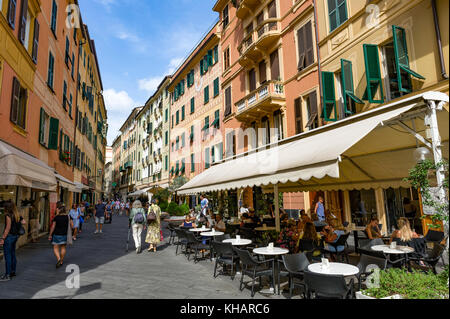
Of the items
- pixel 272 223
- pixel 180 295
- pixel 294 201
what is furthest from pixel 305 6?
pixel 180 295

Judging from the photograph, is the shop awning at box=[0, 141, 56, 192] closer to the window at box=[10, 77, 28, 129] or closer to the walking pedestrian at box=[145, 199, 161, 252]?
the window at box=[10, 77, 28, 129]

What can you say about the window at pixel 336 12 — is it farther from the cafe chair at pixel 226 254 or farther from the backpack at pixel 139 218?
the backpack at pixel 139 218

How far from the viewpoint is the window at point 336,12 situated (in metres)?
11.0

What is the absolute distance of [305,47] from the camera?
13336mm

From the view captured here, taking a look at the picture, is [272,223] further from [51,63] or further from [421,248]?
[51,63]

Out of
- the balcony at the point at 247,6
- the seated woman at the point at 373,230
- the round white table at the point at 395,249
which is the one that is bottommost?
the round white table at the point at 395,249

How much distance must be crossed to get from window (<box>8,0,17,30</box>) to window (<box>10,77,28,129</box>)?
1715 mm

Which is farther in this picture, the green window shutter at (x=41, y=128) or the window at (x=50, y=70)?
the window at (x=50, y=70)

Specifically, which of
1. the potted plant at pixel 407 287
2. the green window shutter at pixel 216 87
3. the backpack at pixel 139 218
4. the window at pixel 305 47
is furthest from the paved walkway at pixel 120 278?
the green window shutter at pixel 216 87

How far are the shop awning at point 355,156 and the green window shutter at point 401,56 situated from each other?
83.4 inches

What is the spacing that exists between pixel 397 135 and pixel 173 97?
2787 centimetres

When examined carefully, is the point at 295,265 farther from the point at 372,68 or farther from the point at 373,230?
the point at 372,68

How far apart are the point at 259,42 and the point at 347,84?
22.2 feet

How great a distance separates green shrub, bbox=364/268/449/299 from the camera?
321cm
